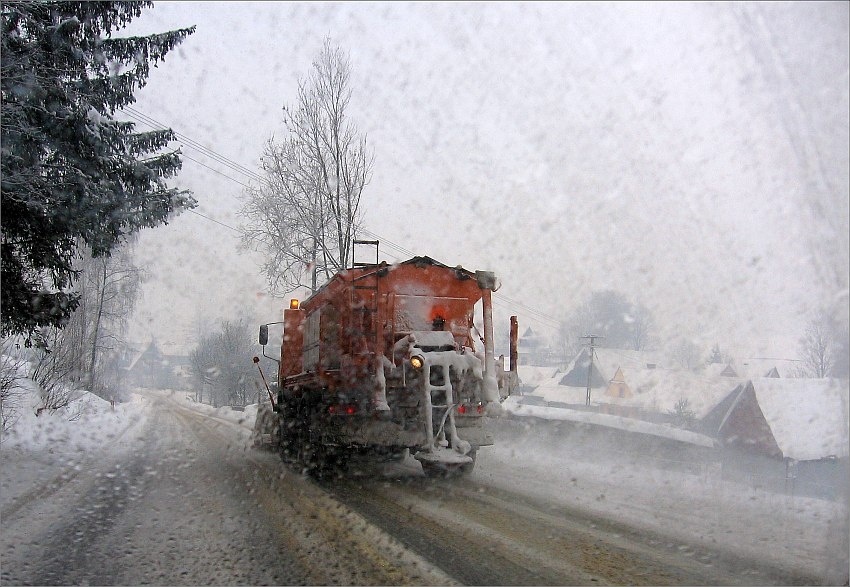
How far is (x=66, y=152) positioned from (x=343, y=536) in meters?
6.84

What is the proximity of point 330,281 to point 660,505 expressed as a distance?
5.74 m

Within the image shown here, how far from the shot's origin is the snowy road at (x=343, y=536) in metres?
5.04

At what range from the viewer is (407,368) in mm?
9188

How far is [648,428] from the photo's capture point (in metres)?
16.0

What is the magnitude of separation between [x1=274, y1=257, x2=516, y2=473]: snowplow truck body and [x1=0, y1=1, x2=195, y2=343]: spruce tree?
3386 millimetres

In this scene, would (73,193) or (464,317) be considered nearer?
(73,193)

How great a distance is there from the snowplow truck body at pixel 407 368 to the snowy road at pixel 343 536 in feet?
2.23

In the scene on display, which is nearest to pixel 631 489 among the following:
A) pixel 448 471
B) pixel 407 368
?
pixel 448 471

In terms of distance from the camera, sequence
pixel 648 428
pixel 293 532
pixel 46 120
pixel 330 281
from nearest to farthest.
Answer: pixel 293 532 < pixel 46 120 < pixel 330 281 < pixel 648 428

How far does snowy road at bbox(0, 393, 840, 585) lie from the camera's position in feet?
16.5

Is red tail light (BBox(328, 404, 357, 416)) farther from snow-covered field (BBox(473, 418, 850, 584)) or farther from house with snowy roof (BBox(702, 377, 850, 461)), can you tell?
house with snowy roof (BBox(702, 377, 850, 461))

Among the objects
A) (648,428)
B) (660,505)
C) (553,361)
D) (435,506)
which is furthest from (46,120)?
(553,361)

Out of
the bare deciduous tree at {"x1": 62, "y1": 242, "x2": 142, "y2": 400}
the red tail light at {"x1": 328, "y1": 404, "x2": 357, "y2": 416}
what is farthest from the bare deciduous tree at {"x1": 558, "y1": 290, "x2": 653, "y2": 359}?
the red tail light at {"x1": 328, "y1": 404, "x2": 357, "y2": 416}

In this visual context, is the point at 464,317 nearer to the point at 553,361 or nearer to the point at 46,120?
the point at 46,120
